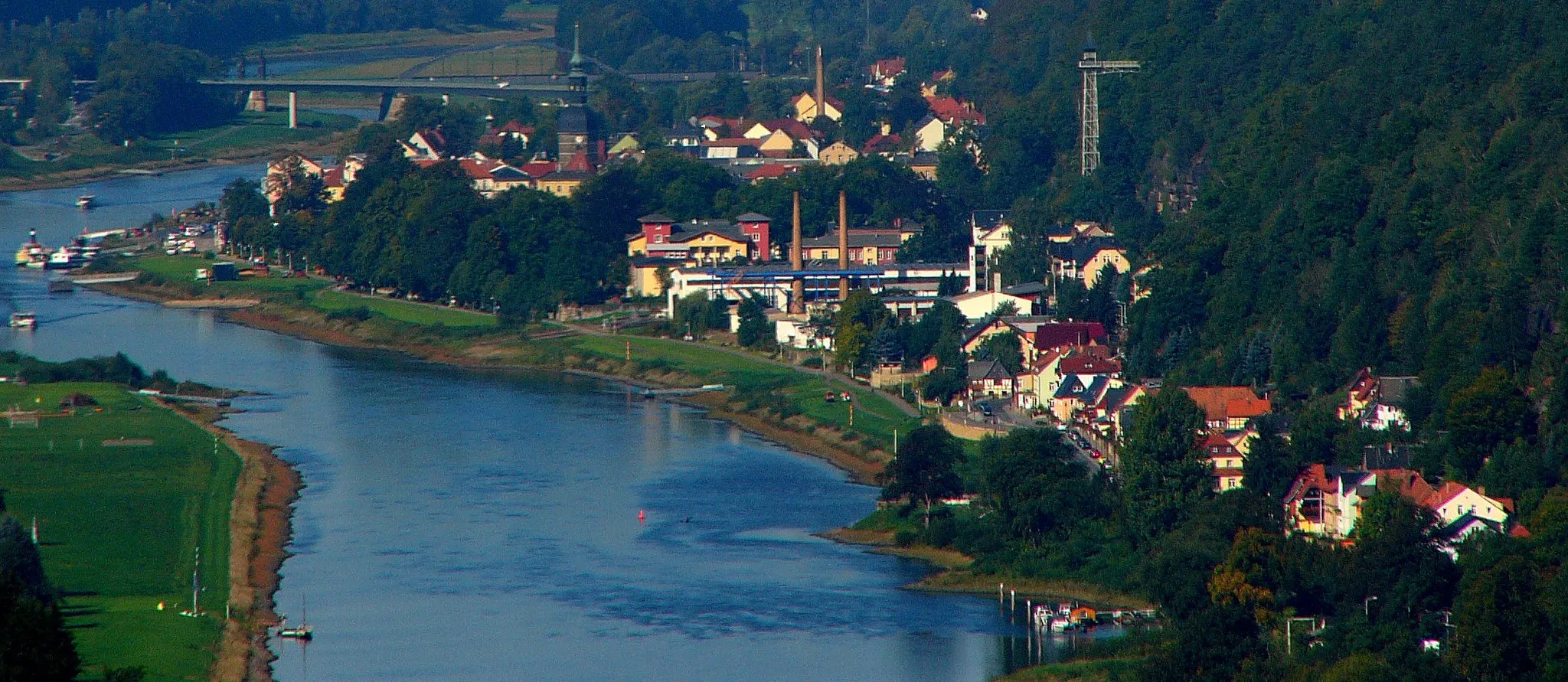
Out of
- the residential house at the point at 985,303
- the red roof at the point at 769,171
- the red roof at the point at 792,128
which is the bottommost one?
the residential house at the point at 985,303

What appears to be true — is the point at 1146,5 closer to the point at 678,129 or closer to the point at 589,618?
the point at 678,129

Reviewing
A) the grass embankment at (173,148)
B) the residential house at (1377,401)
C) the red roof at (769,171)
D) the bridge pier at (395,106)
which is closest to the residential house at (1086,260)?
the residential house at (1377,401)

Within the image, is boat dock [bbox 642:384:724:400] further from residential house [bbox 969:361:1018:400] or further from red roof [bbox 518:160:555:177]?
red roof [bbox 518:160:555:177]

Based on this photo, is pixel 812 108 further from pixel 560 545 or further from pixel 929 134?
pixel 560 545

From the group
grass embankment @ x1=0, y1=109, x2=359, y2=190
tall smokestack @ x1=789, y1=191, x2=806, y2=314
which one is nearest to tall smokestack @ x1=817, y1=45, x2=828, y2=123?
grass embankment @ x1=0, y1=109, x2=359, y2=190

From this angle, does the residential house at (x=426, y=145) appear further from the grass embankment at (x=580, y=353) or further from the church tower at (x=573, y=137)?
the grass embankment at (x=580, y=353)

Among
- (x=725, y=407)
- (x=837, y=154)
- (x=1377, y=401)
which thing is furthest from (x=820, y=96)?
(x=1377, y=401)
